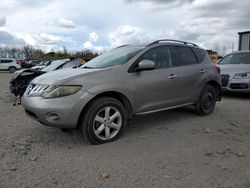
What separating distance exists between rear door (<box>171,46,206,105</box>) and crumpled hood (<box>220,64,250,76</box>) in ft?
10.3

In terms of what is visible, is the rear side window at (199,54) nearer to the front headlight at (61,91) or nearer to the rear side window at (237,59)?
the front headlight at (61,91)

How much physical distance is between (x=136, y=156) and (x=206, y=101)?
2852mm

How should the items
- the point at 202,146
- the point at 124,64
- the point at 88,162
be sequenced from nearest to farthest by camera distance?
the point at 88,162, the point at 202,146, the point at 124,64

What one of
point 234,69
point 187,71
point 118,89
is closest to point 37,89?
point 118,89

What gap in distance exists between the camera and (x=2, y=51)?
66.4 m

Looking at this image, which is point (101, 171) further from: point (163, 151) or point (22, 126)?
point (22, 126)

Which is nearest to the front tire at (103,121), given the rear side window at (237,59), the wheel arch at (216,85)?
the wheel arch at (216,85)

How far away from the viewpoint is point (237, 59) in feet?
29.6

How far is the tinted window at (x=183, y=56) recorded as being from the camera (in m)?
5.18

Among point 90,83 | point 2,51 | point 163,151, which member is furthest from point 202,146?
point 2,51

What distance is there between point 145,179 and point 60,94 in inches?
66.2

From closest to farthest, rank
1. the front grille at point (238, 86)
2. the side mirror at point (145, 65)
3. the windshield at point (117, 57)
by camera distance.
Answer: the side mirror at point (145, 65), the windshield at point (117, 57), the front grille at point (238, 86)

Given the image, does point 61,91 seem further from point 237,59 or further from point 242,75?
point 237,59

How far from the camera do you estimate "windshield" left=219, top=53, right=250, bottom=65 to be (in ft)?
28.7
